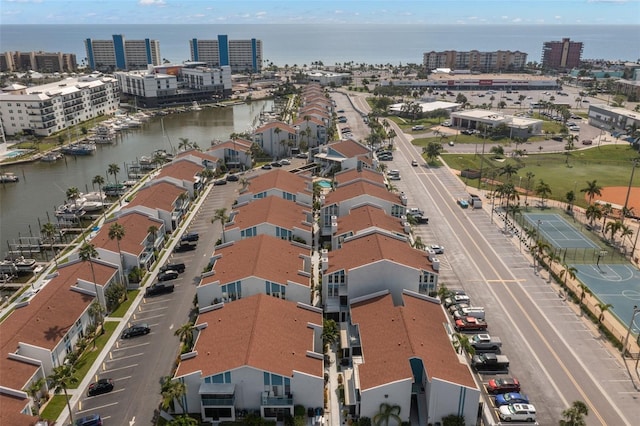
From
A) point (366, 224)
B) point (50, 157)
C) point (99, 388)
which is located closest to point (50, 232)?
point (99, 388)

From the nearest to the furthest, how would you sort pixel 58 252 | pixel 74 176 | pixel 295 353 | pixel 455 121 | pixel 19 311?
pixel 295 353 → pixel 19 311 → pixel 58 252 → pixel 74 176 → pixel 455 121

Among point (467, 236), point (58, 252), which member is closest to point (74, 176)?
point (58, 252)

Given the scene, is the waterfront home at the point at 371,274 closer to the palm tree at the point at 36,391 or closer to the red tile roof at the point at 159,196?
the palm tree at the point at 36,391

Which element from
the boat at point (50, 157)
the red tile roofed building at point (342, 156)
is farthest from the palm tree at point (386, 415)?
the boat at point (50, 157)

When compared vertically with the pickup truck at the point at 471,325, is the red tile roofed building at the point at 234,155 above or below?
above

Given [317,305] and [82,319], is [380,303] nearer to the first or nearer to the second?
[317,305]

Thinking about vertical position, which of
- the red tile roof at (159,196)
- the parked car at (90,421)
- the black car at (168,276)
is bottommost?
the parked car at (90,421)

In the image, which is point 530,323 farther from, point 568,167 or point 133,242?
point 568,167
